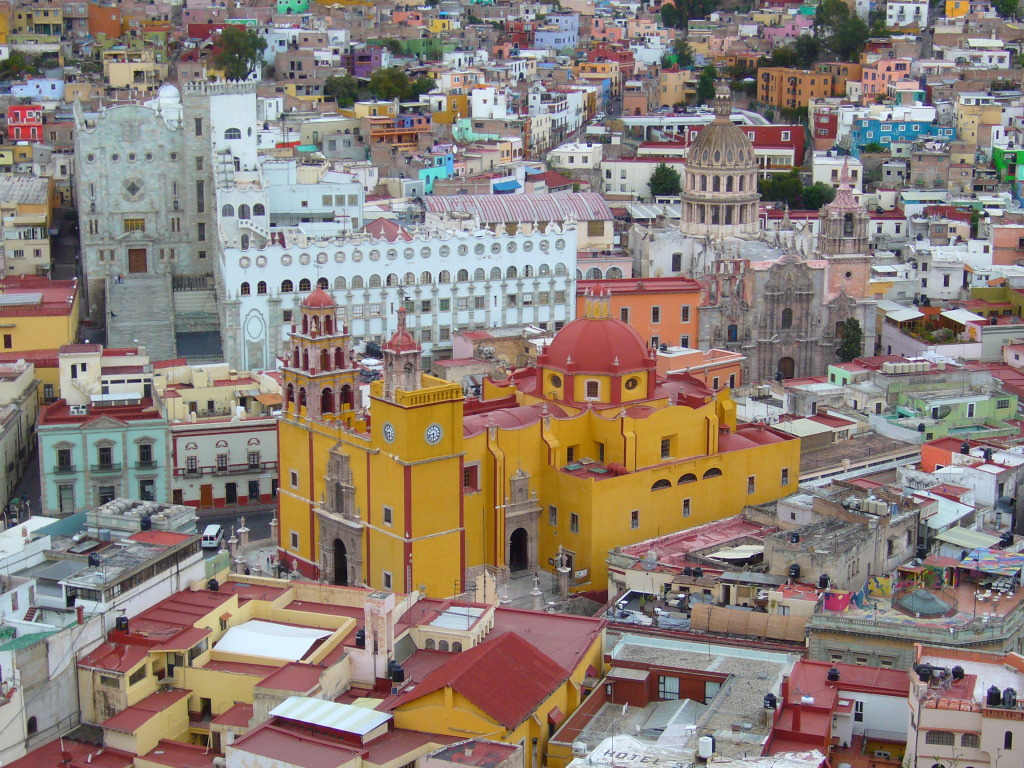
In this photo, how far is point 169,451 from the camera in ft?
248

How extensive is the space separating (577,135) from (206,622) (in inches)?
4146

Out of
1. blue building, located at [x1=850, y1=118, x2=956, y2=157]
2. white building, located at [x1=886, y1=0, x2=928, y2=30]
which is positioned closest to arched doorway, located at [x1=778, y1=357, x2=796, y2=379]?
blue building, located at [x1=850, y1=118, x2=956, y2=157]

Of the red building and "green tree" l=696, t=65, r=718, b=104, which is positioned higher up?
"green tree" l=696, t=65, r=718, b=104

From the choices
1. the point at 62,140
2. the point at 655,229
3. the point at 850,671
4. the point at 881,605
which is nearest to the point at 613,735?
the point at 850,671

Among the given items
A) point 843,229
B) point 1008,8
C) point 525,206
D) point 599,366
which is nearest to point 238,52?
point 525,206

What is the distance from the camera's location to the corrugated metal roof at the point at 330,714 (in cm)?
5050

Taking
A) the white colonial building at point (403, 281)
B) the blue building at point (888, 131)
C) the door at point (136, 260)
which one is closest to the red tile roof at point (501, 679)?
the white colonial building at point (403, 281)

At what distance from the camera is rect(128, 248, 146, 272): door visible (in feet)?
350

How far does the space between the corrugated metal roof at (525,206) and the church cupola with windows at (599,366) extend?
42.6 m

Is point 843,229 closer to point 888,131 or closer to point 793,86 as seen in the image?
point 888,131

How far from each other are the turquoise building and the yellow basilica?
25.9 feet

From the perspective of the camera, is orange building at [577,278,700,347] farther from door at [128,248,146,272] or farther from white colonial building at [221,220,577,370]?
door at [128,248,146,272]

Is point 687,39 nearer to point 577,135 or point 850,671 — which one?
point 577,135

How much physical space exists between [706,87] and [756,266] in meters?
73.8
